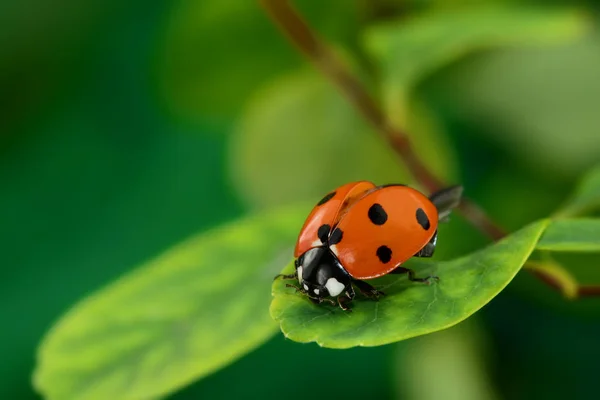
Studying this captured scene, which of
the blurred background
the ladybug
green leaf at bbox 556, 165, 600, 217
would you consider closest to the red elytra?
the ladybug

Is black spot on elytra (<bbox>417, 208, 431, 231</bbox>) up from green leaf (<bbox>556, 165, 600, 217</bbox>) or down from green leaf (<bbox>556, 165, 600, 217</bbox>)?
up

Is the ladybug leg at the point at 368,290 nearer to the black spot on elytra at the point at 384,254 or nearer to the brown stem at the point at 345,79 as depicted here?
the black spot on elytra at the point at 384,254

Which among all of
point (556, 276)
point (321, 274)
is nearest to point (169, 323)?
point (321, 274)

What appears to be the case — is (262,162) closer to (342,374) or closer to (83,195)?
(342,374)

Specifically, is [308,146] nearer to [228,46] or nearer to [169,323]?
[228,46]

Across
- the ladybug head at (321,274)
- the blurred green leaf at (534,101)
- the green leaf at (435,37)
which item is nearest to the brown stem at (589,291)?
the ladybug head at (321,274)

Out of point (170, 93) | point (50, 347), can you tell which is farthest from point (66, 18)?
point (50, 347)

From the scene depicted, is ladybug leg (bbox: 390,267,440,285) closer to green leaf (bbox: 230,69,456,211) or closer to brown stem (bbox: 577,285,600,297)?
brown stem (bbox: 577,285,600,297)
